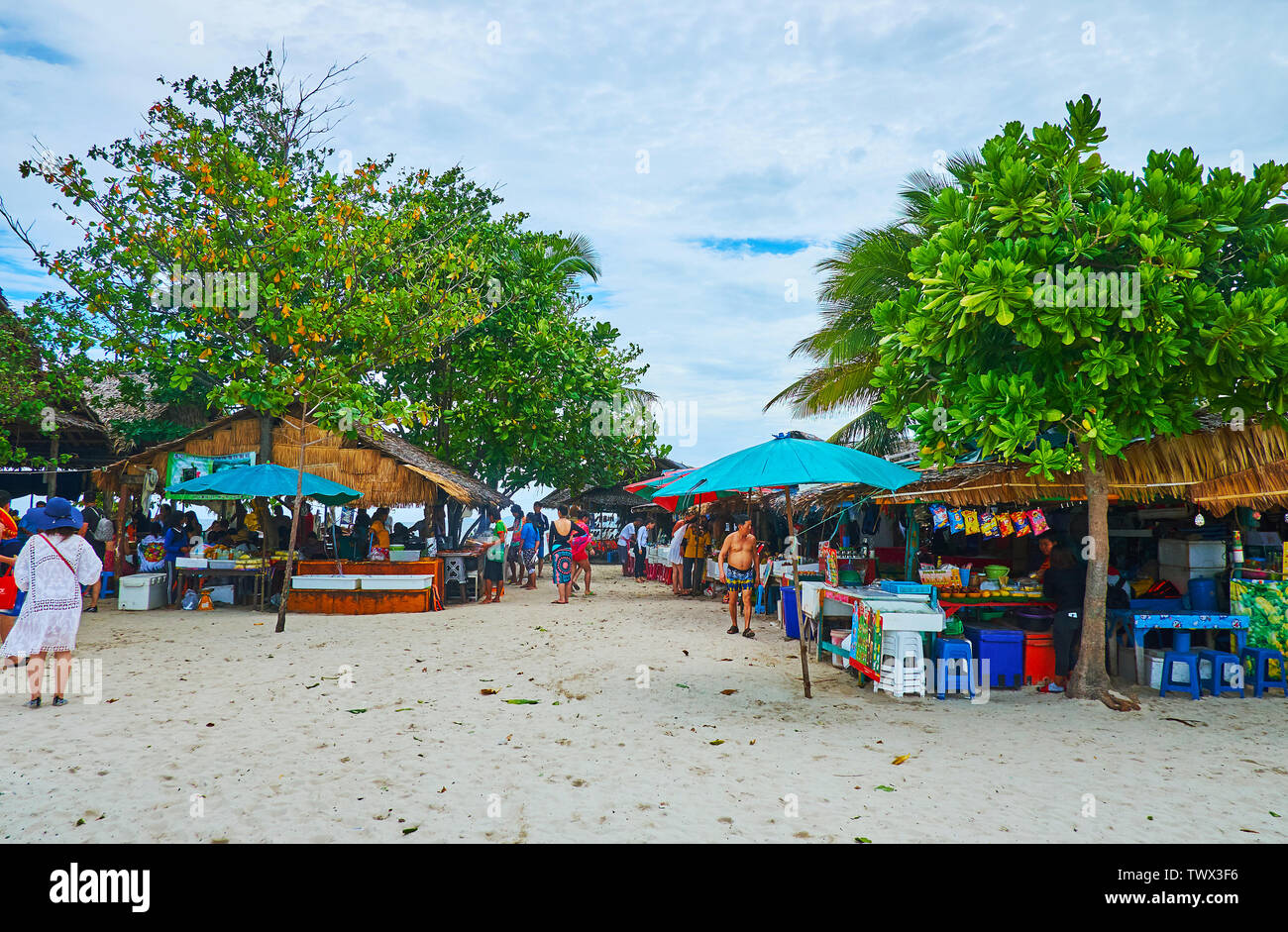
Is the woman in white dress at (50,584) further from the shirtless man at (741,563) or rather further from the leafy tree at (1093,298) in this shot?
the leafy tree at (1093,298)

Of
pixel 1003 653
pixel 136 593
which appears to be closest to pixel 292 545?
pixel 136 593

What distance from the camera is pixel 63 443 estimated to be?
60.1 feet

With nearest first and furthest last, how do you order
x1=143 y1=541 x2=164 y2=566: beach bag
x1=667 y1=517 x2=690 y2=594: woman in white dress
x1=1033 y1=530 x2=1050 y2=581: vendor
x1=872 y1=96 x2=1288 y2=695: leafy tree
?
x1=872 y1=96 x2=1288 y2=695: leafy tree
x1=1033 y1=530 x2=1050 y2=581: vendor
x1=143 y1=541 x2=164 y2=566: beach bag
x1=667 y1=517 x2=690 y2=594: woman in white dress

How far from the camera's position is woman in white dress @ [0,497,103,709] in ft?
21.1

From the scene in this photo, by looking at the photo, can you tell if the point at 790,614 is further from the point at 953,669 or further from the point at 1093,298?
the point at 1093,298

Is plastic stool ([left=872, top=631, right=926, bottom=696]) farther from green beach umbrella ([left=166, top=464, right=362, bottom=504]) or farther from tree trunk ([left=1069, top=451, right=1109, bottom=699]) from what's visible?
green beach umbrella ([left=166, top=464, right=362, bottom=504])

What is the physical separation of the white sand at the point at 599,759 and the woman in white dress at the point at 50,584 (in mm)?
520

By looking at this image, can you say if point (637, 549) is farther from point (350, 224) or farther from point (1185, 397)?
point (1185, 397)

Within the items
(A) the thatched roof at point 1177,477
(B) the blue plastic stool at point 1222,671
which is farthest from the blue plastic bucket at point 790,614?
(B) the blue plastic stool at point 1222,671

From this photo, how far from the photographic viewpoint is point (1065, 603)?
8070mm

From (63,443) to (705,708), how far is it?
18.2m

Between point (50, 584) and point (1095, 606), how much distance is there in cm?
923

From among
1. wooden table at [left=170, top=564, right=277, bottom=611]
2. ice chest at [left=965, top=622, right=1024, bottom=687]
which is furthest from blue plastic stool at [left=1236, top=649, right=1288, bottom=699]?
wooden table at [left=170, top=564, right=277, bottom=611]

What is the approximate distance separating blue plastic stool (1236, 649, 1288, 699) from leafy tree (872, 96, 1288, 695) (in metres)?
1.64
